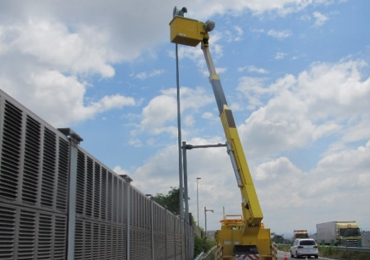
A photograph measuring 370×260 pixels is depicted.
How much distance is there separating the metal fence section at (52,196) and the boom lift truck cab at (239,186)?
6.83 meters

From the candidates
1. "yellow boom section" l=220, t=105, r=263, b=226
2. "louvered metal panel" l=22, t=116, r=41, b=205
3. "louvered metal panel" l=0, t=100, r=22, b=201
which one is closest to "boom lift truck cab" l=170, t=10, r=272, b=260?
"yellow boom section" l=220, t=105, r=263, b=226

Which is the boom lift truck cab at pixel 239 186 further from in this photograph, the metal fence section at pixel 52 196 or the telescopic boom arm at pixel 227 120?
the metal fence section at pixel 52 196

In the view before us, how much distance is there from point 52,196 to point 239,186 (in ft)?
35.4

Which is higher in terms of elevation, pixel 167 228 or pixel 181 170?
pixel 181 170

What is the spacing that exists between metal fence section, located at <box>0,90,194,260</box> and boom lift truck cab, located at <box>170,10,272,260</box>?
6833 millimetres

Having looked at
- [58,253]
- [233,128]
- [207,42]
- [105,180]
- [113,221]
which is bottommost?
[58,253]

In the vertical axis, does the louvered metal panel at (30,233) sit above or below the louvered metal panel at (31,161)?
below

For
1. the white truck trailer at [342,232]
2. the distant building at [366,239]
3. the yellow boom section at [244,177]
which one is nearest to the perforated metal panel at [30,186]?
the yellow boom section at [244,177]

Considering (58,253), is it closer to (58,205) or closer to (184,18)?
(58,205)

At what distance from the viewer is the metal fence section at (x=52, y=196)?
3658 mm

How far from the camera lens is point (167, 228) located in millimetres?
15836

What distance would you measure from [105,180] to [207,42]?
10845 mm

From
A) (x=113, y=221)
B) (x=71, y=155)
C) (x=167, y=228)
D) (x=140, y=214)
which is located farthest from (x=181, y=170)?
(x=71, y=155)

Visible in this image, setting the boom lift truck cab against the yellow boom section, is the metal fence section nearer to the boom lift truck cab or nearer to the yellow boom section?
the yellow boom section
